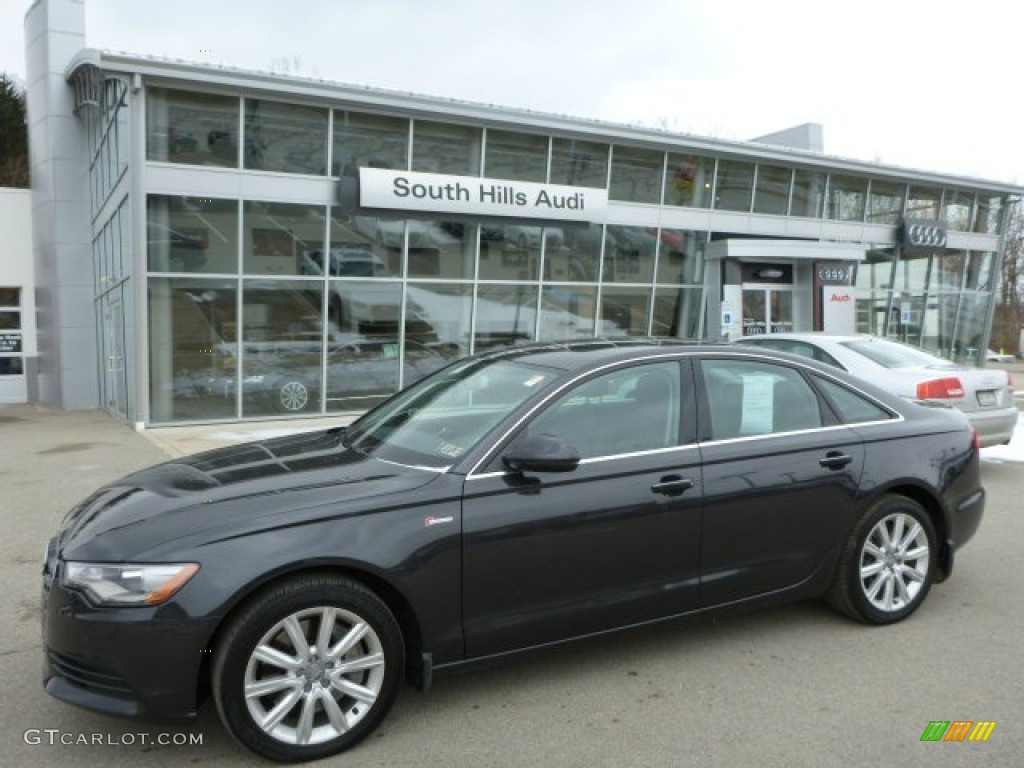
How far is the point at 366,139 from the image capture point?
14641 mm

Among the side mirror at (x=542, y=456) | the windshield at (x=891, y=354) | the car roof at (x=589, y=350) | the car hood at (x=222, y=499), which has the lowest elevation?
the car hood at (x=222, y=499)

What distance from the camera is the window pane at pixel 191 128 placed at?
12977mm

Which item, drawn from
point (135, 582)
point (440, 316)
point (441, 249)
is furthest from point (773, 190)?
point (135, 582)

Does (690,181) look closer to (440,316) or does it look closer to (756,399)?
(440,316)

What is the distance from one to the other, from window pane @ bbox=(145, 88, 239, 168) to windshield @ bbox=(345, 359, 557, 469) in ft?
33.8

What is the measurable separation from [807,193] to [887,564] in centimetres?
1760

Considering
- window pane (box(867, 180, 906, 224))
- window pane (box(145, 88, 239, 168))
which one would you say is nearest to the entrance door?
window pane (box(867, 180, 906, 224))

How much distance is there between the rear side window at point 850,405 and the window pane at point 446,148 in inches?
464

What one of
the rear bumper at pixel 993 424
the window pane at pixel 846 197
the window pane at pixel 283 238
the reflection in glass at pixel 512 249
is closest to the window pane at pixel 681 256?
the reflection in glass at pixel 512 249

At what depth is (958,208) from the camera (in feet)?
78.2

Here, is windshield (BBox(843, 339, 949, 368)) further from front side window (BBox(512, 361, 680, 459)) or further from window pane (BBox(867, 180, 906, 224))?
window pane (BBox(867, 180, 906, 224))

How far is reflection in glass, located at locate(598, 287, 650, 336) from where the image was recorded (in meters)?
17.7

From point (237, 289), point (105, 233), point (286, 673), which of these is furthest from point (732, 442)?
point (105, 233)

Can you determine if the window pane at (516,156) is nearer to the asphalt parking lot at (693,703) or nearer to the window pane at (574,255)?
the window pane at (574,255)
